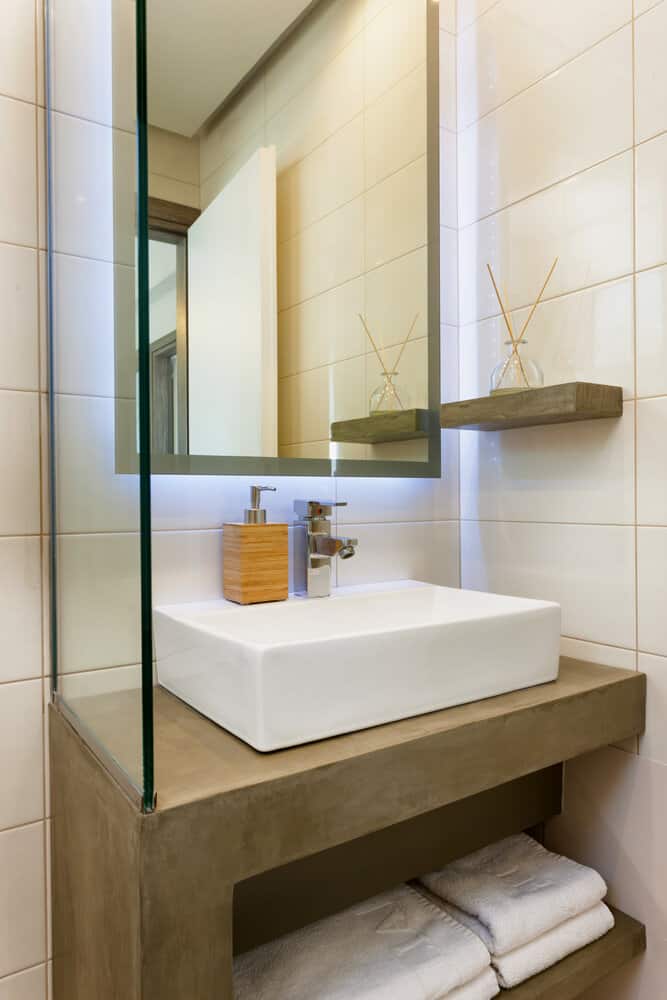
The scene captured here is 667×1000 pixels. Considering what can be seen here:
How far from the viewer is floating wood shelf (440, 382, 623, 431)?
115cm

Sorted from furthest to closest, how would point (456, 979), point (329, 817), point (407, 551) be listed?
point (407, 551)
point (456, 979)
point (329, 817)

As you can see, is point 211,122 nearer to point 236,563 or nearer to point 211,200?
point 211,200

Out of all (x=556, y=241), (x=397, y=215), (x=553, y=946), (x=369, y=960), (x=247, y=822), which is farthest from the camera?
(x=397, y=215)

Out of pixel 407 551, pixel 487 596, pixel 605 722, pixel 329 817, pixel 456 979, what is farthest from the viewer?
pixel 407 551

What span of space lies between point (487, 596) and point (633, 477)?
1.10ft

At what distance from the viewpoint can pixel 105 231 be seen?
2.75ft

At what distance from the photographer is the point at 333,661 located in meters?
0.84

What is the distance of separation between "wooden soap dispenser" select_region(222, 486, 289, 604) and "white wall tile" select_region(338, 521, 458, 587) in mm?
204

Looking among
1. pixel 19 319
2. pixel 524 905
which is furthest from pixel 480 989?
pixel 19 319

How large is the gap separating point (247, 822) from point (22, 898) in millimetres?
572

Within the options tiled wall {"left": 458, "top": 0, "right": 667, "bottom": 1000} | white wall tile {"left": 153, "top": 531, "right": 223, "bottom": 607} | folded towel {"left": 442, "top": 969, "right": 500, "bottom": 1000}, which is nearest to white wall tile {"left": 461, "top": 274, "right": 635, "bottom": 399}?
tiled wall {"left": 458, "top": 0, "right": 667, "bottom": 1000}

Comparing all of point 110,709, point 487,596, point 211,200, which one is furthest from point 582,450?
point 110,709

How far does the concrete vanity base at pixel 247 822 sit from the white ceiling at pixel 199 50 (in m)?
0.94

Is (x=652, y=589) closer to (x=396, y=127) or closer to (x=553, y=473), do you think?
(x=553, y=473)
